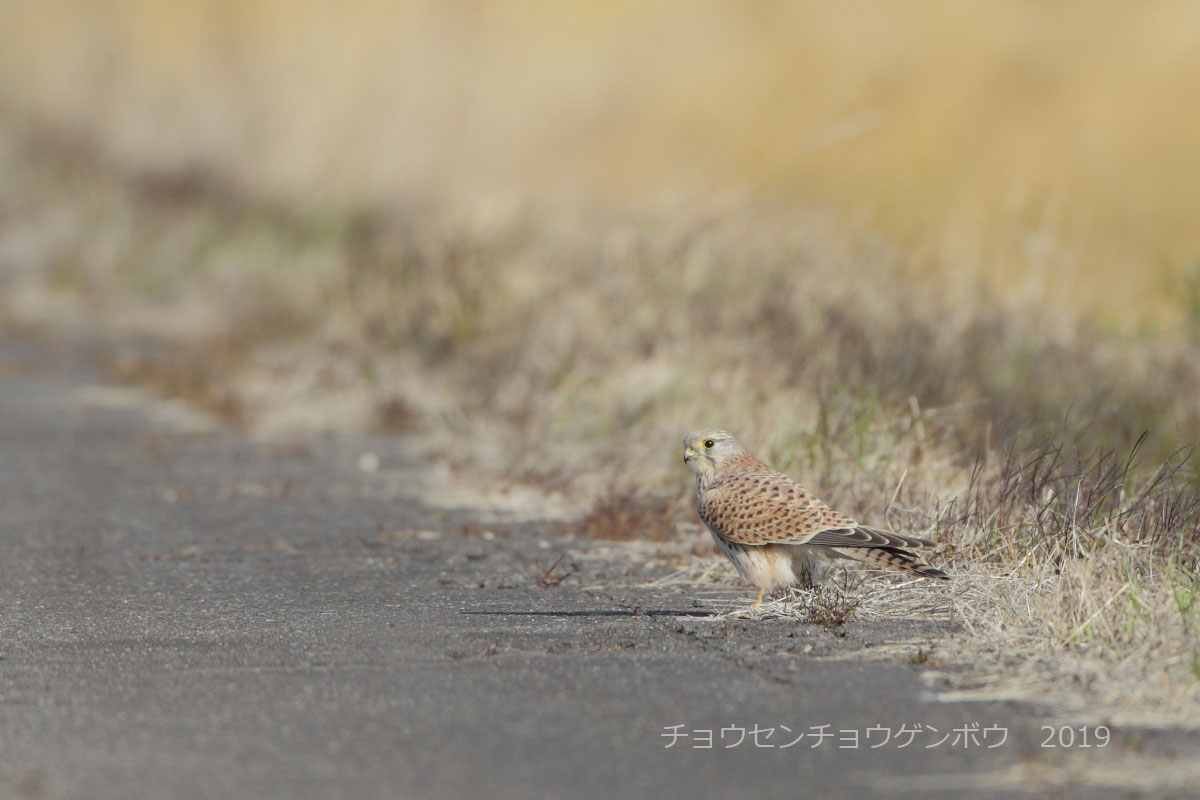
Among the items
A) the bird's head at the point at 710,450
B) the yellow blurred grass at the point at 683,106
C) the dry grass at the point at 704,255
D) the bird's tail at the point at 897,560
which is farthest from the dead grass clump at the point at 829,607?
the yellow blurred grass at the point at 683,106

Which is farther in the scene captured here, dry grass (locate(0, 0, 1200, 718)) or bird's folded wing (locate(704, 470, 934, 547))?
dry grass (locate(0, 0, 1200, 718))

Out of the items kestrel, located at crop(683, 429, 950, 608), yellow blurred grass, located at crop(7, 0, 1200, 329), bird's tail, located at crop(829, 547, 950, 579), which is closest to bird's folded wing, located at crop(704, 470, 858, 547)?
kestrel, located at crop(683, 429, 950, 608)

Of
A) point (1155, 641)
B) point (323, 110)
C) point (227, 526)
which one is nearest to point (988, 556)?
point (1155, 641)

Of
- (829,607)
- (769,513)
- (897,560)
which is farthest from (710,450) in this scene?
(897,560)

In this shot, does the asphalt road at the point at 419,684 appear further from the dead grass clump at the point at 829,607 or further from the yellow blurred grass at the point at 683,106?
the yellow blurred grass at the point at 683,106

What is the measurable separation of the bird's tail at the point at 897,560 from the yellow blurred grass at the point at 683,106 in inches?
310

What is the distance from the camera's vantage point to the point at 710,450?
22.9 ft

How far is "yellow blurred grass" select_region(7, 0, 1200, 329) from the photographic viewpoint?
19234 millimetres

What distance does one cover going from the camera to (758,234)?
548 inches

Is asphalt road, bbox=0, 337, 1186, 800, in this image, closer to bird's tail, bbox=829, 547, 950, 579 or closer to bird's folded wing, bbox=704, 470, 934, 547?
bird's tail, bbox=829, 547, 950, 579

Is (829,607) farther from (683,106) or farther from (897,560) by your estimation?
(683,106)

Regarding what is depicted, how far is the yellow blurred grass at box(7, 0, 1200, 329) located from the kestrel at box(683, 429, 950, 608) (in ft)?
24.7

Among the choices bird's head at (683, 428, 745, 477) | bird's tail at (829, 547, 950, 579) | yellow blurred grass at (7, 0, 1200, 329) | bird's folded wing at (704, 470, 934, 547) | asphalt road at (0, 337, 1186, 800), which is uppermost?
yellow blurred grass at (7, 0, 1200, 329)

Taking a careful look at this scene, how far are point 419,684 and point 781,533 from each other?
1589 millimetres
